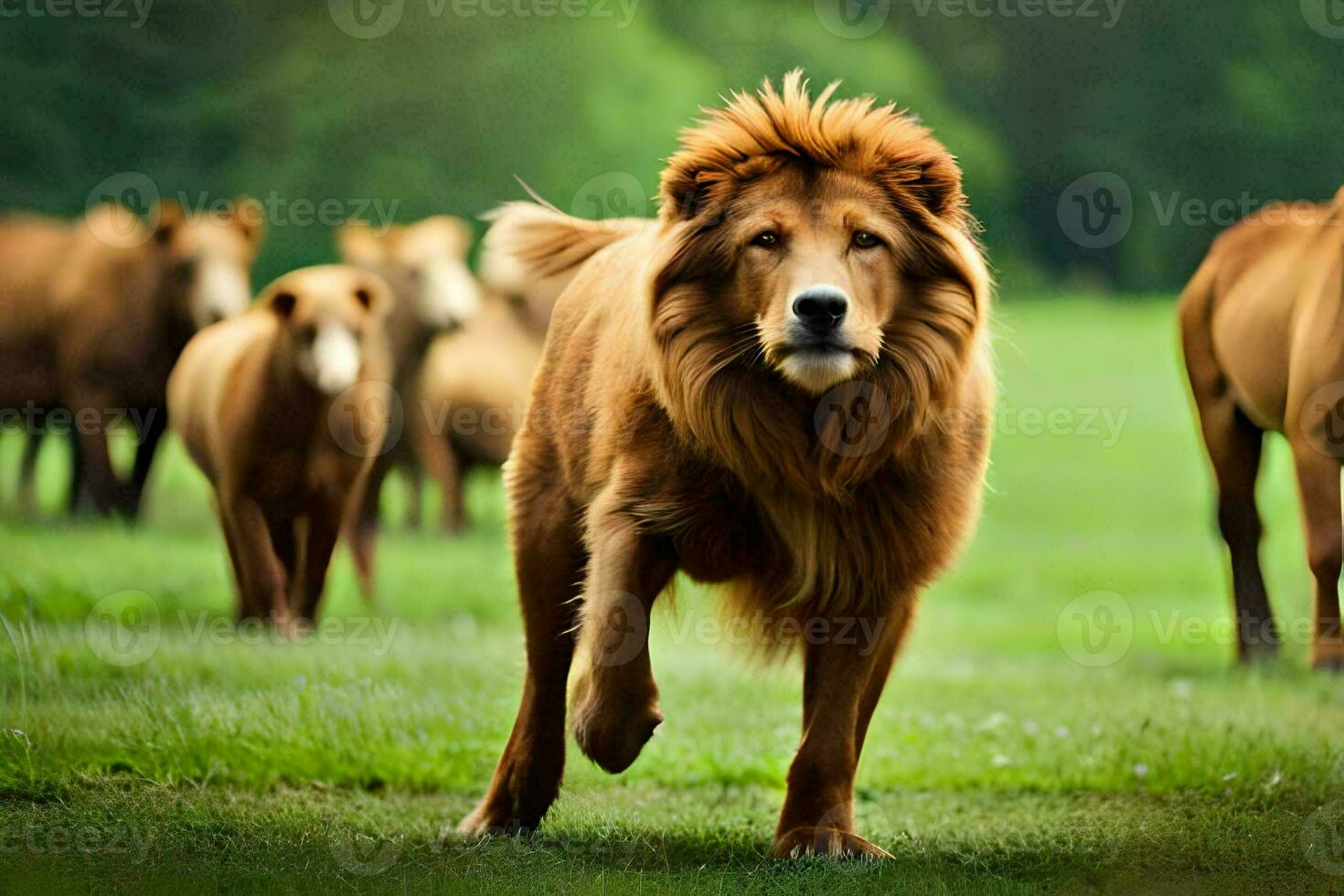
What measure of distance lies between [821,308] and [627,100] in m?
19.2

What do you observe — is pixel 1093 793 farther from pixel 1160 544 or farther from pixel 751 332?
pixel 1160 544

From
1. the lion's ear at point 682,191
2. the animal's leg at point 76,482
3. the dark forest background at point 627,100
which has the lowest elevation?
the animal's leg at point 76,482

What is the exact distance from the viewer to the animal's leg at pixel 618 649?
5.39 m

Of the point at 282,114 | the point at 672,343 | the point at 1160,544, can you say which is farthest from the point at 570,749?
the point at 282,114

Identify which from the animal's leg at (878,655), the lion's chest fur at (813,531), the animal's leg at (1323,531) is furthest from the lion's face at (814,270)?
the animal's leg at (1323,531)

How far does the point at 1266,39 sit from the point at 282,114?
13.7 metres

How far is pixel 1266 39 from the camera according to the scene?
25391 mm

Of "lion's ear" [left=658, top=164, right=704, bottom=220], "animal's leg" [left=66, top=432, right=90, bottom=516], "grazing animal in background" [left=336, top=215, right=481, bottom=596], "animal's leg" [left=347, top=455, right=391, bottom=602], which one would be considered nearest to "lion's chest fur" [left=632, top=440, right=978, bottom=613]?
"lion's ear" [left=658, top=164, right=704, bottom=220]

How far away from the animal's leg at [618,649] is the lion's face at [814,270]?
2.36ft

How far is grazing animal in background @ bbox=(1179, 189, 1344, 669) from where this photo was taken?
309 inches

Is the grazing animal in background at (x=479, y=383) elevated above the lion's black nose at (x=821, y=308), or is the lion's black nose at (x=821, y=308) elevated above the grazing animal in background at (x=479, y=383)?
the lion's black nose at (x=821, y=308)

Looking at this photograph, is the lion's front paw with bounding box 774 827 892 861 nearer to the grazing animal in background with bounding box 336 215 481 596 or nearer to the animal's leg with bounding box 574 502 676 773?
the animal's leg with bounding box 574 502 676 773

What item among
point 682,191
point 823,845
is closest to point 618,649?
point 823,845

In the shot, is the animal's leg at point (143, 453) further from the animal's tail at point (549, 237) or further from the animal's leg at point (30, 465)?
the animal's tail at point (549, 237)
